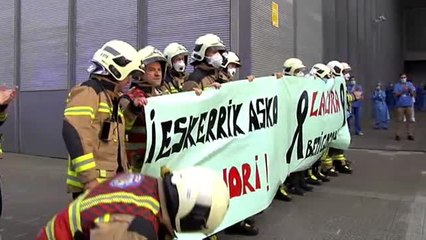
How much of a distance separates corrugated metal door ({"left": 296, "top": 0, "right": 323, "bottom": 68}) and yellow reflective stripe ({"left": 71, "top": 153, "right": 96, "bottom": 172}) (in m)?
8.36

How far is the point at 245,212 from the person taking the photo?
4.83 meters

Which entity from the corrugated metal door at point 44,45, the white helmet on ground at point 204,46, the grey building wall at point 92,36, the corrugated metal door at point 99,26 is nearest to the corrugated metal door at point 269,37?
the grey building wall at point 92,36

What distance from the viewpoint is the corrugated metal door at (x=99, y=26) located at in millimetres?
9797

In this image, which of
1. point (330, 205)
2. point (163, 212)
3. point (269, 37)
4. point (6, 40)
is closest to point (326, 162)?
point (330, 205)

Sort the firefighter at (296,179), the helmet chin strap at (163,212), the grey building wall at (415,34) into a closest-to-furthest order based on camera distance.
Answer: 1. the helmet chin strap at (163,212)
2. the firefighter at (296,179)
3. the grey building wall at (415,34)

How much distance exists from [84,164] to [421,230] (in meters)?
3.59

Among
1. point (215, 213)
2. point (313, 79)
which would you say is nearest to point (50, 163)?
point (313, 79)

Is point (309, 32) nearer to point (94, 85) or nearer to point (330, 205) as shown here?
point (330, 205)

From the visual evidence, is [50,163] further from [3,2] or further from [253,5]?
[253,5]

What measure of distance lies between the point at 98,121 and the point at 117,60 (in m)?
0.44

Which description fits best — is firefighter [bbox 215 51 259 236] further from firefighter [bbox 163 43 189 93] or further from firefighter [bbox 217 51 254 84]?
firefighter [bbox 163 43 189 93]

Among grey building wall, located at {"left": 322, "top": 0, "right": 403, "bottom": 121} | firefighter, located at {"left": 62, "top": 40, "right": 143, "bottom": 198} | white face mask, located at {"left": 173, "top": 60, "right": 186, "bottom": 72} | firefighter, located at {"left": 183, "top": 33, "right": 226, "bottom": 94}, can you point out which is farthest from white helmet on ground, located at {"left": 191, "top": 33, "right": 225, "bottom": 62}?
grey building wall, located at {"left": 322, "top": 0, "right": 403, "bottom": 121}

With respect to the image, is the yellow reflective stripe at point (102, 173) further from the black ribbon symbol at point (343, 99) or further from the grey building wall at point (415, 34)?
the grey building wall at point (415, 34)

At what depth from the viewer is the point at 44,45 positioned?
10953 mm
